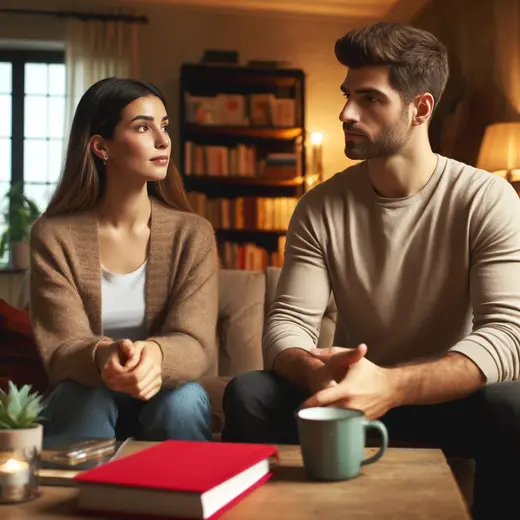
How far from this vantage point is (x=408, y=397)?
4.47 ft

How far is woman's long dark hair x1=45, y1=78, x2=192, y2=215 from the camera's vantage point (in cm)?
178

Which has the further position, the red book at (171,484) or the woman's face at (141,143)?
the woman's face at (141,143)

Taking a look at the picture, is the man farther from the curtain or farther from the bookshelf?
the curtain

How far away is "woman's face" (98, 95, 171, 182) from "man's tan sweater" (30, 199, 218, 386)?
0.37 ft

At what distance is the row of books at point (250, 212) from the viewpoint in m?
5.53

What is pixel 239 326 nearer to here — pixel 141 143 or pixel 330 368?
pixel 141 143

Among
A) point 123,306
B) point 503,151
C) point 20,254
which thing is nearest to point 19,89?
point 20,254

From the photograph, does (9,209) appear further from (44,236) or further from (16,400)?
(16,400)

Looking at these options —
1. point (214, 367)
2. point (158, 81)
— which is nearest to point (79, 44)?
point (158, 81)

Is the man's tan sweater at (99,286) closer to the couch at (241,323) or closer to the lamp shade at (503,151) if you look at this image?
the couch at (241,323)

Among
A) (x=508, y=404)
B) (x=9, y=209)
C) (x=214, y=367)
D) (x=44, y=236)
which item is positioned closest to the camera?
(x=508, y=404)

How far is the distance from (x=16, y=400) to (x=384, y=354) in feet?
2.82

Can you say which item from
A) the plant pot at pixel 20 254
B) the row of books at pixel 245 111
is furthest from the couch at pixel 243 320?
the row of books at pixel 245 111

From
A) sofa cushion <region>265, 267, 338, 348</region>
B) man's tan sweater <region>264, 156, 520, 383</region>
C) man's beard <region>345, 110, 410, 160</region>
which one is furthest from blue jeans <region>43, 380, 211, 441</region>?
sofa cushion <region>265, 267, 338, 348</region>
